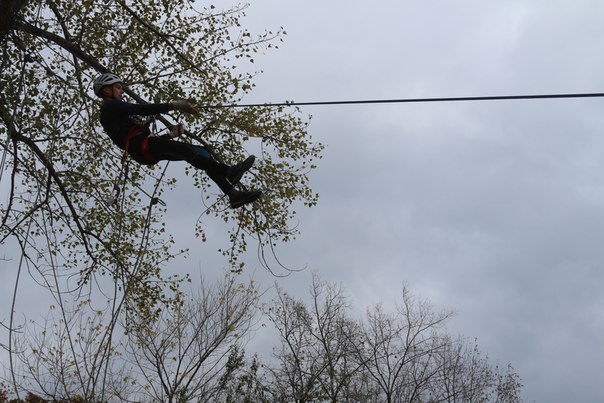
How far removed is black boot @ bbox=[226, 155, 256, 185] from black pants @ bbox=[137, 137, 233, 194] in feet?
0.24

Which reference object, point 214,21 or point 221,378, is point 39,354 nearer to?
point 221,378

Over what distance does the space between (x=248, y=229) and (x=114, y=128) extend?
3596 millimetres

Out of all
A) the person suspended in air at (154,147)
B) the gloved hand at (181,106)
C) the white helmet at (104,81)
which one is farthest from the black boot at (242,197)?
the white helmet at (104,81)

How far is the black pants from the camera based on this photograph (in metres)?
5.18

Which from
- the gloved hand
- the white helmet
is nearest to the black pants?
the white helmet

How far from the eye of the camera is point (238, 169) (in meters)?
5.06

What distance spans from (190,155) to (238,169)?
0.41 metres

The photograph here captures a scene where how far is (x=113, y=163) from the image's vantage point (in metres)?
8.38

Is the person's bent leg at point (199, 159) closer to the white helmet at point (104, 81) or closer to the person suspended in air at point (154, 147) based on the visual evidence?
the person suspended in air at point (154, 147)

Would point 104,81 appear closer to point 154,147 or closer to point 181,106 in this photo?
point 154,147

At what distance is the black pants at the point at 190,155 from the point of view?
17.0 feet

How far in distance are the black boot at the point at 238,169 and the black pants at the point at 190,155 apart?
0.07 metres

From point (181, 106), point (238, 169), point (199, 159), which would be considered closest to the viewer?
point (181, 106)

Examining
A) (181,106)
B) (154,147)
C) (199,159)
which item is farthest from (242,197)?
(181,106)
